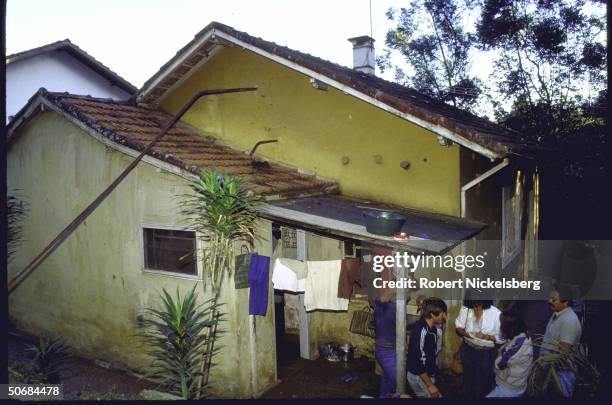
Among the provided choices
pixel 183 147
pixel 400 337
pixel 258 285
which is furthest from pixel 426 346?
pixel 183 147

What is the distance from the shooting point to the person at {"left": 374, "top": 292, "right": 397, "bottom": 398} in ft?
22.2

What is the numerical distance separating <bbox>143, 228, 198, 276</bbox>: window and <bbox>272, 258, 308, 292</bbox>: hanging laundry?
1313 mm

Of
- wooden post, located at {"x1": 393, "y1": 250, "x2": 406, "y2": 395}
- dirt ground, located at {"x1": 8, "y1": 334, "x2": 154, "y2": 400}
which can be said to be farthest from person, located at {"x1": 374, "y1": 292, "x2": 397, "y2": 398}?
dirt ground, located at {"x1": 8, "y1": 334, "x2": 154, "y2": 400}

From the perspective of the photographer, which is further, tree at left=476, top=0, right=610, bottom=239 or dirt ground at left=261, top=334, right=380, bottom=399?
tree at left=476, top=0, right=610, bottom=239

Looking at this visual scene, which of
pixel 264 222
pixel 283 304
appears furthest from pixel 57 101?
pixel 283 304

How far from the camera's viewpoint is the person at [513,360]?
572 centimetres

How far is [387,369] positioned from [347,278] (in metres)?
1.56

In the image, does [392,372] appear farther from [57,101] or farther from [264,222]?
[57,101]

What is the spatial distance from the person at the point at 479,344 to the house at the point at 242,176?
1.05 meters

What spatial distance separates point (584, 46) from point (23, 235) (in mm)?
21052

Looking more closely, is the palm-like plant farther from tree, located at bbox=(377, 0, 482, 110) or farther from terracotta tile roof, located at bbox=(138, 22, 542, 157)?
tree, located at bbox=(377, 0, 482, 110)

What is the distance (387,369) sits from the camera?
6.73m

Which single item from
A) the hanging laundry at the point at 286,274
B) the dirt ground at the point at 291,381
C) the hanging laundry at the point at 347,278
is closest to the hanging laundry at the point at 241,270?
the hanging laundry at the point at 286,274

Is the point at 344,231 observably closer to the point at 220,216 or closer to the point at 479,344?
the point at 220,216
